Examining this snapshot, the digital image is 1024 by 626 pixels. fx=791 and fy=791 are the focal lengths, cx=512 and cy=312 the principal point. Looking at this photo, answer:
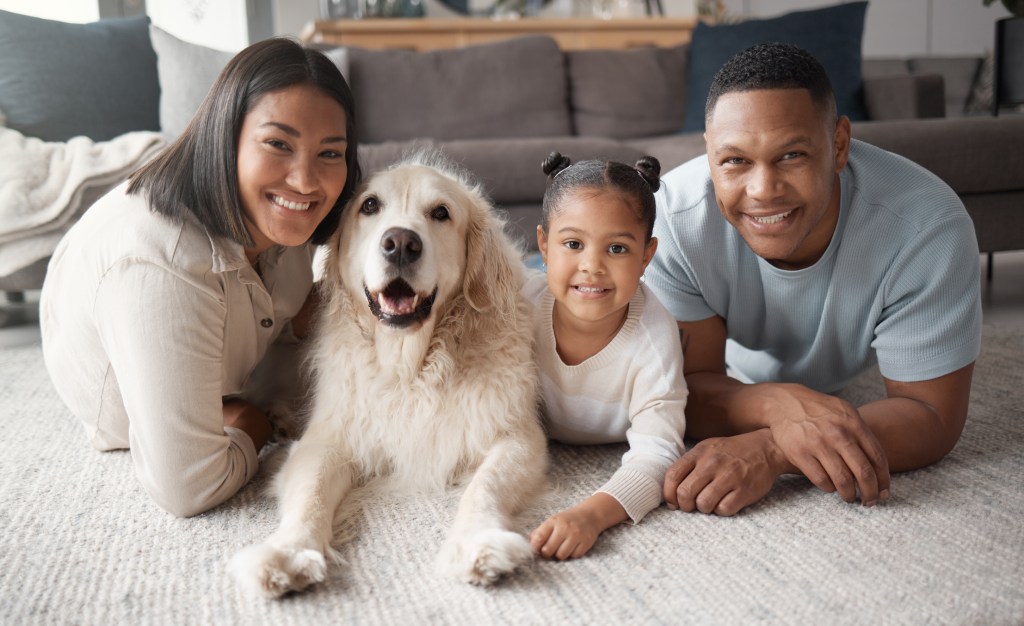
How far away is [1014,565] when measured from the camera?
144cm

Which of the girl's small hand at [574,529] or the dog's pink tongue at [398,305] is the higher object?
the dog's pink tongue at [398,305]

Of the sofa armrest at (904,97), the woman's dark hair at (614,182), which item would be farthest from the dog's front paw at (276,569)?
the sofa armrest at (904,97)

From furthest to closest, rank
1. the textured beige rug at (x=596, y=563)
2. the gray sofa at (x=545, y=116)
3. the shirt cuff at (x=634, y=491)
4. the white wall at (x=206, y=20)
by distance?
the white wall at (x=206, y=20) → the gray sofa at (x=545, y=116) → the shirt cuff at (x=634, y=491) → the textured beige rug at (x=596, y=563)

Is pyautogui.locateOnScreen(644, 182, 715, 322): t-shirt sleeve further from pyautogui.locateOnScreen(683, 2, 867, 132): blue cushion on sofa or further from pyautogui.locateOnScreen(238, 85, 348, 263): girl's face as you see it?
pyautogui.locateOnScreen(683, 2, 867, 132): blue cushion on sofa

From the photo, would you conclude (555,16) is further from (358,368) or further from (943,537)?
(943,537)

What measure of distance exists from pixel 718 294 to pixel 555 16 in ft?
17.4

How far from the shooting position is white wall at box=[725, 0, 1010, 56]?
8031 mm

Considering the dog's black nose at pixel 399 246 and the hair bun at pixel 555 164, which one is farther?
the hair bun at pixel 555 164

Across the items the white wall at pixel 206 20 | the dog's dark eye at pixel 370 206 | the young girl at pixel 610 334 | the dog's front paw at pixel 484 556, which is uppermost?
the white wall at pixel 206 20

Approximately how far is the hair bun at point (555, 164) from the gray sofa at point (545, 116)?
175 centimetres

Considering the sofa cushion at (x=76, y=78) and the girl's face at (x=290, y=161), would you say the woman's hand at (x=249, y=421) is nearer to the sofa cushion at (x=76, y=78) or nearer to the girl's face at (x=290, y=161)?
the girl's face at (x=290, y=161)

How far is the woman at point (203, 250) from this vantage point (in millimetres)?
1689

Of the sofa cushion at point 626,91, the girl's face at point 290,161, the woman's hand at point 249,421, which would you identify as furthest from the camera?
the sofa cushion at point 626,91

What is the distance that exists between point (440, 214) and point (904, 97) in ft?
12.4
